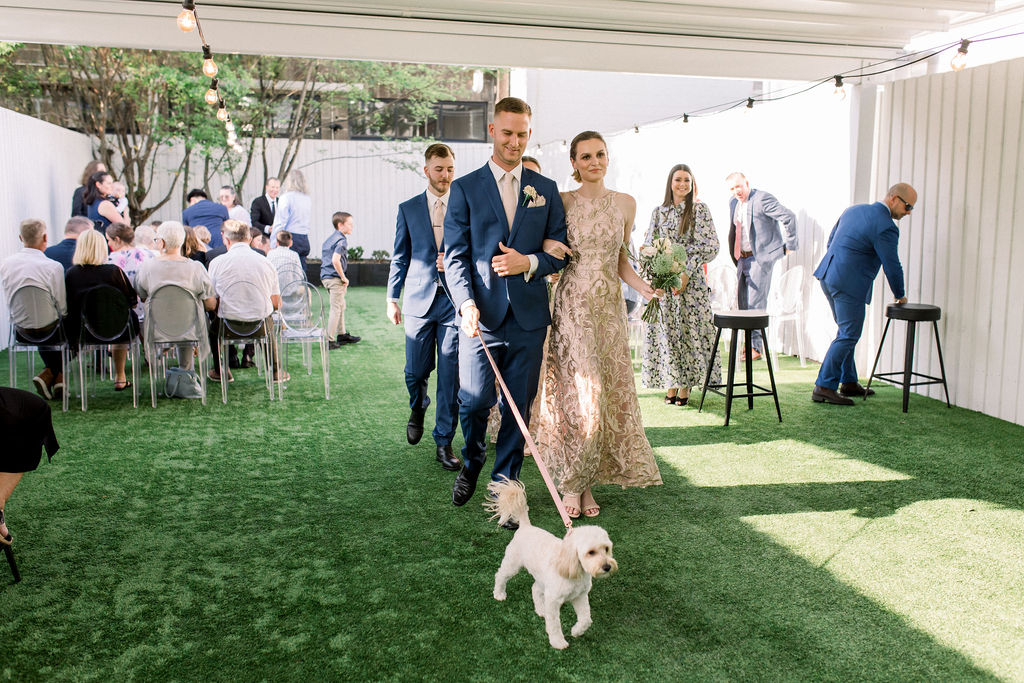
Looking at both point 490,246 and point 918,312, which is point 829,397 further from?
point 490,246

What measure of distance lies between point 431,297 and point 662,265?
1.44 m

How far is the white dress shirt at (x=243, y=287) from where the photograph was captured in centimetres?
693

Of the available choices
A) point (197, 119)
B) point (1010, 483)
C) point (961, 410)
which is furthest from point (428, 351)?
point (197, 119)

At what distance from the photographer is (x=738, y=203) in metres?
8.67

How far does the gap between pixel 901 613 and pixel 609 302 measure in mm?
1921

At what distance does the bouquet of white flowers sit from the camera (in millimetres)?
4797

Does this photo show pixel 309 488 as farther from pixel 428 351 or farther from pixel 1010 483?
pixel 1010 483

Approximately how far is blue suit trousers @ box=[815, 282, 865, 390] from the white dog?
4534mm

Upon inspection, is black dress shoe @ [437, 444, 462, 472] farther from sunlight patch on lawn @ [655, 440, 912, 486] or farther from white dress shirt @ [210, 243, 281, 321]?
white dress shirt @ [210, 243, 281, 321]

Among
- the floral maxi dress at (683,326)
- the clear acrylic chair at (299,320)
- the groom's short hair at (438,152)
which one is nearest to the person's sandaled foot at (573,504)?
the groom's short hair at (438,152)

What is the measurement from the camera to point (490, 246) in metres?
3.88

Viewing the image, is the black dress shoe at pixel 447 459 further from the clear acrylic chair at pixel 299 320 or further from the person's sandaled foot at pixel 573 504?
the clear acrylic chair at pixel 299 320

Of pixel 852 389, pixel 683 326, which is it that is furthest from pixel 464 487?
pixel 852 389

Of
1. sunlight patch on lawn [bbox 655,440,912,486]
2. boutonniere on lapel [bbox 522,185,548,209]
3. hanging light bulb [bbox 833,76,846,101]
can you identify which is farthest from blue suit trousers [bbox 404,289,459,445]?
hanging light bulb [bbox 833,76,846,101]
